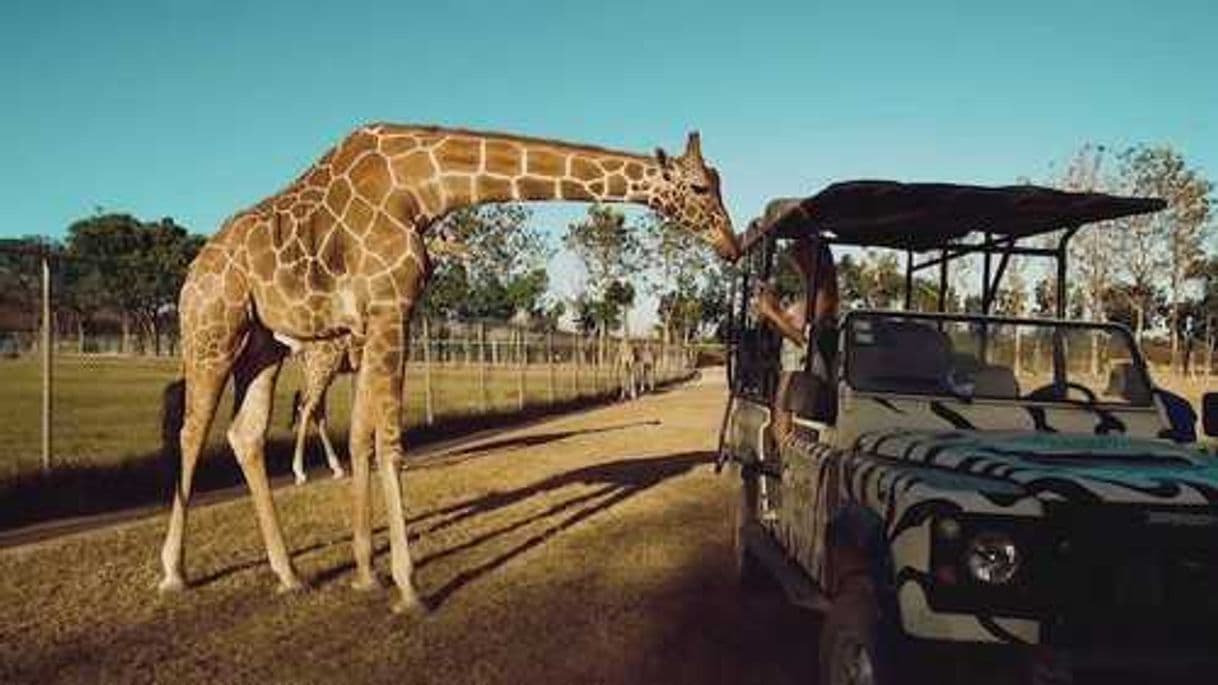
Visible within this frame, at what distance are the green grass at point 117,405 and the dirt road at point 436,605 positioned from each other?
390cm

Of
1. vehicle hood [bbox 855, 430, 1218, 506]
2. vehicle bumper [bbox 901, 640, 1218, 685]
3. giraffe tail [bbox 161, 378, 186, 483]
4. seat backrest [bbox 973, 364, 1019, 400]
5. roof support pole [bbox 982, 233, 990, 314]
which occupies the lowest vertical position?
vehicle bumper [bbox 901, 640, 1218, 685]

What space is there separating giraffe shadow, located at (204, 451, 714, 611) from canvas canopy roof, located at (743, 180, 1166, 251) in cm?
364

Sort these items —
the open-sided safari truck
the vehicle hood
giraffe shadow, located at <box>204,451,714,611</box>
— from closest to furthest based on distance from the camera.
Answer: the open-sided safari truck < the vehicle hood < giraffe shadow, located at <box>204,451,714,611</box>

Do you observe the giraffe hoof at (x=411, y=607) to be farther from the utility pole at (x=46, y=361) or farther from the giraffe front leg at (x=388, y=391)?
the utility pole at (x=46, y=361)

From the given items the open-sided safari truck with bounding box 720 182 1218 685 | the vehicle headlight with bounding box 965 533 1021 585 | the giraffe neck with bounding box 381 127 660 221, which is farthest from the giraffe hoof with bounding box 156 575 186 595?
the vehicle headlight with bounding box 965 533 1021 585

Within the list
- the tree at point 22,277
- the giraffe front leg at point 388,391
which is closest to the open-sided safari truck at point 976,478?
the giraffe front leg at point 388,391

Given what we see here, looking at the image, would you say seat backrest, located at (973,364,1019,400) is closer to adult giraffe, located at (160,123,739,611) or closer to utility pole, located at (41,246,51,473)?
adult giraffe, located at (160,123,739,611)

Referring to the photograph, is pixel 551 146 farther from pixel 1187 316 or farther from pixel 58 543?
pixel 1187 316

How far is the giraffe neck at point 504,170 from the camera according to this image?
832 centimetres

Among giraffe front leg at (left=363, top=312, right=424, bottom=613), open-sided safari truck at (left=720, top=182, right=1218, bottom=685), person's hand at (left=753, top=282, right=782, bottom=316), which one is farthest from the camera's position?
giraffe front leg at (left=363, top=312, right=424, bottom=613)

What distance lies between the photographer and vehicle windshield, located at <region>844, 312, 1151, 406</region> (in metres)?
5.79

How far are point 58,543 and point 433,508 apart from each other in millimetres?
3759

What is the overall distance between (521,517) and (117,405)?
19308 millimetres

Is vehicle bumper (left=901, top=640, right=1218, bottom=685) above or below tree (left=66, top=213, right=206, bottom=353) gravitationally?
below
